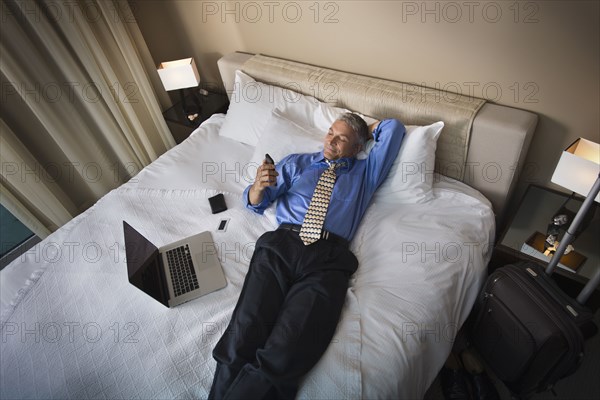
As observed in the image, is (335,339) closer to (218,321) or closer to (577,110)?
(218,321)

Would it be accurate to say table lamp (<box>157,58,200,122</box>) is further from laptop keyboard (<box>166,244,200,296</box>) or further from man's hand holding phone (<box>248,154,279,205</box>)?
laptop keyboard (<box>166,244,200,296</box>)

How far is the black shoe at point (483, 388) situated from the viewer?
1.44 m

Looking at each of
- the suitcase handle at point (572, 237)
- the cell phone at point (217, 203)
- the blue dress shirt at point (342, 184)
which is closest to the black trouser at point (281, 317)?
the blue dress shirt at point (342, 184)

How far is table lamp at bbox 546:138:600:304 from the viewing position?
119cm

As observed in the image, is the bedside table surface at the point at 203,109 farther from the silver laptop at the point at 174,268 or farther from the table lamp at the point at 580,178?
the table lamp at the point at 580,178

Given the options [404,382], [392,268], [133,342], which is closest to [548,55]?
[392,268]

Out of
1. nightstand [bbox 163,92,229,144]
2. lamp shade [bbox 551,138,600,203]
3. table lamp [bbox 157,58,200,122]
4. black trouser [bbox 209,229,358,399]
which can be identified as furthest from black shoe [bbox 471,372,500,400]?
table lamp [bbox 157,58,200,122]

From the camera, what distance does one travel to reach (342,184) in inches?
61.6

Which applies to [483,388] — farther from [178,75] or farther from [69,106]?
[69,106]

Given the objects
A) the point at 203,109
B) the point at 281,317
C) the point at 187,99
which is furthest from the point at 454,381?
the point at 187,99

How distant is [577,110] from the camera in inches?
55.3

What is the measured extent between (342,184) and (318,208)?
0.58ft

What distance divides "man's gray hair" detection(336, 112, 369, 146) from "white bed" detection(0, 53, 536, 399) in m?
0.23

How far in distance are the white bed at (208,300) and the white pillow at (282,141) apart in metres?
0.03
